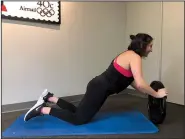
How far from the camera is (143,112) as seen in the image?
2.47 metres

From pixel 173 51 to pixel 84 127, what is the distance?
5.62 ft

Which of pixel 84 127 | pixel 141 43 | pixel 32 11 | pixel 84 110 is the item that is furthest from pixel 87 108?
pixel 32 11

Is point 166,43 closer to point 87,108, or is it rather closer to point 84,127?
point 87,108

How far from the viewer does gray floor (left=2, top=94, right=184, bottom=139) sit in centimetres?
179

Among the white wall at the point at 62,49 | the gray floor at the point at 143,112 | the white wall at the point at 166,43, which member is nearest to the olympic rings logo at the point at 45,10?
the white wall at the point at 62,49

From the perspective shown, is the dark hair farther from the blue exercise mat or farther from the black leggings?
the blue exercise mat

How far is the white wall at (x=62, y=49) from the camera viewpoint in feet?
8.53

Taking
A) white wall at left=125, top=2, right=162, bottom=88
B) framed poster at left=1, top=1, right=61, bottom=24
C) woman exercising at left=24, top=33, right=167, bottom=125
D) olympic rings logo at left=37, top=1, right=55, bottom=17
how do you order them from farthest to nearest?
white wall at left=125, top=2, right=162, bottom=88
olympic rings logo at left=37, top=1, right=55, bottom=17
framed poster at left=1, top=1, right=61, bottom=24
woman exercising at left=24, top=33, right=167, bottom=125

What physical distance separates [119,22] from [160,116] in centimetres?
196

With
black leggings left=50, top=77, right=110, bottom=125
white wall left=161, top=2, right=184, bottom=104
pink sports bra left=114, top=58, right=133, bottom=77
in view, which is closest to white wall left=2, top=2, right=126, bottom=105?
white wall left=161, top=2, right=184, bottom=104

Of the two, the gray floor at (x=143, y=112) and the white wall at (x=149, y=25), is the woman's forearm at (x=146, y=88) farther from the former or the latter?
the white wall at (x=149, y=25)

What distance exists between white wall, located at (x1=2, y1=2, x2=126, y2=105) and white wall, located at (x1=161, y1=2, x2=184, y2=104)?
31.4 inches

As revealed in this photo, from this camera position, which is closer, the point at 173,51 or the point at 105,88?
the point at 105,88

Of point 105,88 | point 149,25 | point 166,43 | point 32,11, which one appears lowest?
point 105,88
